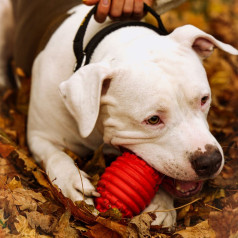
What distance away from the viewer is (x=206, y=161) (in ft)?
6.27

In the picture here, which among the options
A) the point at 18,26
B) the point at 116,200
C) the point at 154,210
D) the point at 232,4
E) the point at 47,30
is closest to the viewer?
the point at 116,200

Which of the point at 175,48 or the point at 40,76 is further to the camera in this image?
the point at 40,76

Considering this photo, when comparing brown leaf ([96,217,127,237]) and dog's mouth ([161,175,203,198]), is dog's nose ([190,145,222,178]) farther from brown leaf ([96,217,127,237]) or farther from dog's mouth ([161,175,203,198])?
brown leaf ([96,217,127,237])

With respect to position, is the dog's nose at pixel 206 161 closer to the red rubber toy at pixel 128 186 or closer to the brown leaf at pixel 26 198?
the red rubber toy at pixel 128 186

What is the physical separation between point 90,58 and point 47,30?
70 cm

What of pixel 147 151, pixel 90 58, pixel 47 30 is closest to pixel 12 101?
pixel 47 30

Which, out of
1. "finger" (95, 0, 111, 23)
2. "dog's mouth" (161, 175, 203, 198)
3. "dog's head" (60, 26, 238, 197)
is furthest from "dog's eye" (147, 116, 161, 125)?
"finger" (95, 0, 111, 23)

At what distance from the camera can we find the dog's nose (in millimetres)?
1911

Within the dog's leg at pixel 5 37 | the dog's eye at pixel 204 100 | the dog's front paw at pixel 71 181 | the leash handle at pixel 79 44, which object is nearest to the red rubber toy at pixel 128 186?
the dog's front paw at pixel 71 181

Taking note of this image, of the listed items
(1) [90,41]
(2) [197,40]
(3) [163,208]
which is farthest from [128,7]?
(3) [163,208]

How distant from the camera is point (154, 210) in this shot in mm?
2119

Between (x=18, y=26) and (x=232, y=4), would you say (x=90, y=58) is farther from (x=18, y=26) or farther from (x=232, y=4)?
(x=232, y=4)

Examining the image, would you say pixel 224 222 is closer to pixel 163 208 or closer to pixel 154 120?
pixel 163 208

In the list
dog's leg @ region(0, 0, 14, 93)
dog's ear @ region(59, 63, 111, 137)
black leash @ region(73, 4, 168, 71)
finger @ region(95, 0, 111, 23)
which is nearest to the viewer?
dog's ear @ region(59, 63, 111, 137)
